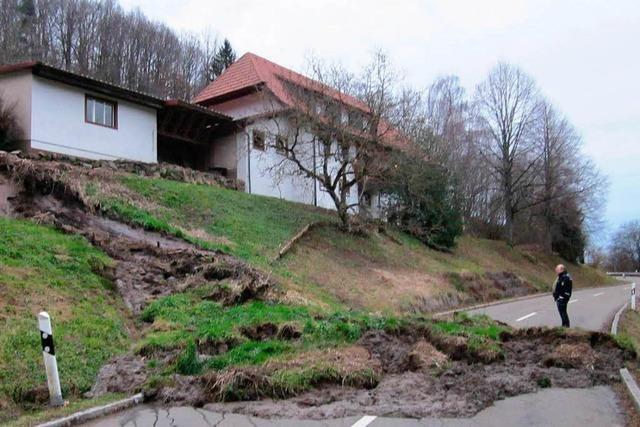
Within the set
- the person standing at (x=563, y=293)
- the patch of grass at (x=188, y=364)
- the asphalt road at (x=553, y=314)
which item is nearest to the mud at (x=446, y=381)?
the patch of grass at (x=188, y=364)

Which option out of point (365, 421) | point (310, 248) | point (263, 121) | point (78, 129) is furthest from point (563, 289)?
point (263, 121)

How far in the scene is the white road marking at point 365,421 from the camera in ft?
21.3

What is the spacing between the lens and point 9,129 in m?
22.5

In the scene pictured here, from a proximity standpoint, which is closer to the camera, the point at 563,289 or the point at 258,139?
the point at 563,289

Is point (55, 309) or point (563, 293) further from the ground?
point (55, 309)

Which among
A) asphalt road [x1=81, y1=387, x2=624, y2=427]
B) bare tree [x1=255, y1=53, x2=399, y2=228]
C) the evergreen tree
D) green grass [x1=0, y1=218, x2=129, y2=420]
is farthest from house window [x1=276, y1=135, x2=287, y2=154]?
the evergreen tree

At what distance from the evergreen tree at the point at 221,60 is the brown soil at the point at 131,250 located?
4600 cm

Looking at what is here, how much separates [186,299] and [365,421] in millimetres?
7029

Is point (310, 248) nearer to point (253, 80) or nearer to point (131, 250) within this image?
point (131, 250)

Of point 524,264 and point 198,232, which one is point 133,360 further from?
point 524,264

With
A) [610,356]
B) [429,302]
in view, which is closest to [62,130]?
[429,302]

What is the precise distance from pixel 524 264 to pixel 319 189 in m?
19.7

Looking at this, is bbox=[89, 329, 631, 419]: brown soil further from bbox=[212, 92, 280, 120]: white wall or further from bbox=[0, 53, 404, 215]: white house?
bbox=[212, 92, 280, 120]: white wall

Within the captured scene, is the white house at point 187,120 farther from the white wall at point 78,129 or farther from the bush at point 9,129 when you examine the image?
the bush at point 9,129
